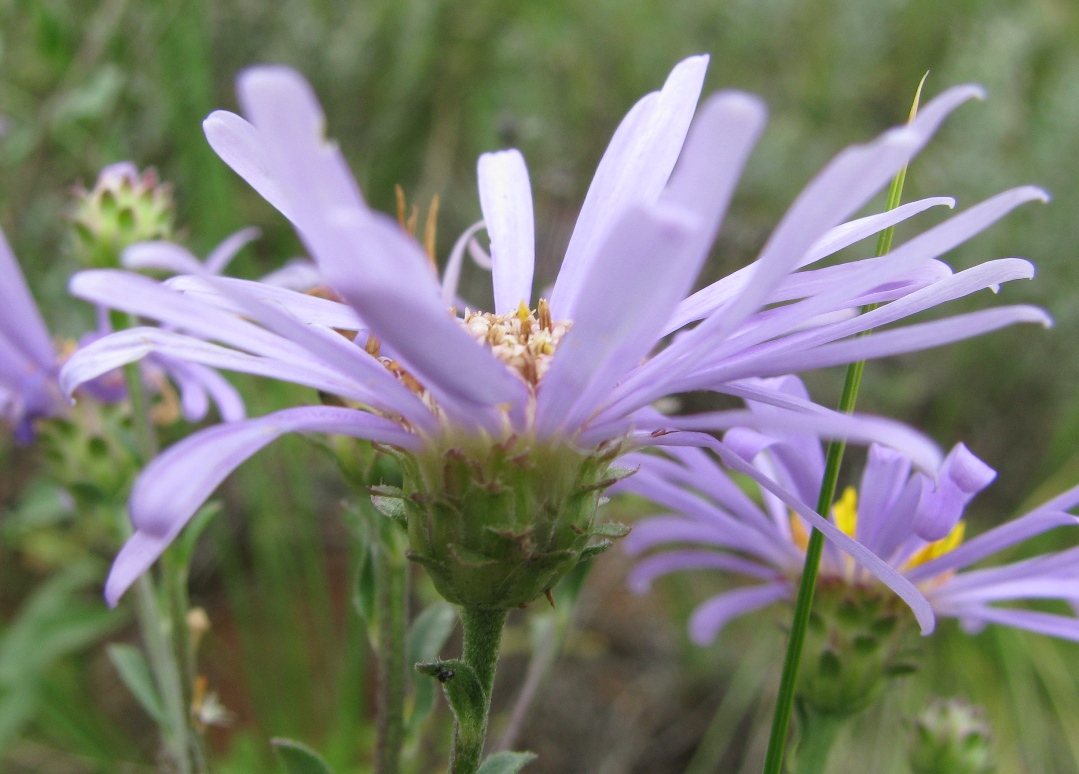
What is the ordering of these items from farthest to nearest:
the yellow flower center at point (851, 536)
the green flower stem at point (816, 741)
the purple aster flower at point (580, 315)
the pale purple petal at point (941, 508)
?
the yellow flower center at point (851, 536), the green flower stem at point (816, 741), the pale purple petal at point (941, 508), the purple aster flower at point (580, 315)

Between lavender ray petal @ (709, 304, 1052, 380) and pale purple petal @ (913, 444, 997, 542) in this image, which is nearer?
lavender ray petal @ (709, 304, 1052, 380)

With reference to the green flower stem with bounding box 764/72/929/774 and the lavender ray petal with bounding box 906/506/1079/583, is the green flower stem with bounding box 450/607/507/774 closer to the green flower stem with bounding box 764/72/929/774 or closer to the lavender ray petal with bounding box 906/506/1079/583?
the green flower stem with bounding box 764/72/929/774

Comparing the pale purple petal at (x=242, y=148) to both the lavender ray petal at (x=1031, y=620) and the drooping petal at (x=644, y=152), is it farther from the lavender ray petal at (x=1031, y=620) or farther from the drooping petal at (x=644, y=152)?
the lavender ray petal at (x=1031, y=620)

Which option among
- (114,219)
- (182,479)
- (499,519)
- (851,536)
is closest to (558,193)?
(114,219)

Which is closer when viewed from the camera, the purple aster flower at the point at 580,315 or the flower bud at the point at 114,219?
the purple aster flower at the point at 580,315

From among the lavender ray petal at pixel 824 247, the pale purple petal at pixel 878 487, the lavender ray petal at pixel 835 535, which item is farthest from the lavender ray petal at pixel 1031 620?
the lavender ray petal at pixel 824 247

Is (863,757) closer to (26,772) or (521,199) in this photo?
(521,199)

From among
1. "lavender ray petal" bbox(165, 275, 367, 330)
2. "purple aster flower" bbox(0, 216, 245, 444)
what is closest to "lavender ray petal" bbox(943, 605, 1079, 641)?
→ "lavender ray petal" bbox(165, 275, 367, 330)
